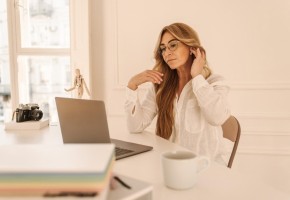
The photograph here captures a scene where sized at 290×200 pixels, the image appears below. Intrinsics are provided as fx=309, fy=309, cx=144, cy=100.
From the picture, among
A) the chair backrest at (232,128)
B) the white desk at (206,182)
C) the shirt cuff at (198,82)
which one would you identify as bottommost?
the chair backrest at (232,128)

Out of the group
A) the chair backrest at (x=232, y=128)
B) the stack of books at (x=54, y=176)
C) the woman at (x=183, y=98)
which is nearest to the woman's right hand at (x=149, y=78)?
the woman at (x=183, y=98)

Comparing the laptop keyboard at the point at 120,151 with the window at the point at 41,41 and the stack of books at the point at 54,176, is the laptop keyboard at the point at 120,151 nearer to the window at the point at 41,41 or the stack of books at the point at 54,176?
the stack of books at the point at 54,176

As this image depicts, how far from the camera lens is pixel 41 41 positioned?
2672 mm

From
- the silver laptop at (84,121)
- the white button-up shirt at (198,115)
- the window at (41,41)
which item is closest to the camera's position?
the silver laptop at (84,121)

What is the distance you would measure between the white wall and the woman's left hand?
780mm

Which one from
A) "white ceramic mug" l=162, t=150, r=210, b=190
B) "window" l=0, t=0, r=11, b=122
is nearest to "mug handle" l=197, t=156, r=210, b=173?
"white ceramic mug" l=162, t=150, r=210, b=190

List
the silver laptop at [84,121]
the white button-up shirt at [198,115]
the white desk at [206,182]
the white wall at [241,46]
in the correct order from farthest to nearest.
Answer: the white wall at [241,46]
the white button-up shirt at [198,115]
the silver laptop at [84,121]
the white desk at [206,182]

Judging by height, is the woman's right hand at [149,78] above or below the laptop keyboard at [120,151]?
above

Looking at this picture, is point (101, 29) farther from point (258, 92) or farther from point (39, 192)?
point (39, 192)

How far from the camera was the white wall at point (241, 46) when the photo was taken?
2.31 meters

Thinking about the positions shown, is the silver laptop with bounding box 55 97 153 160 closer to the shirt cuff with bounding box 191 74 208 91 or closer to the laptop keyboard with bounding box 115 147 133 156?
the laptop keyboard with bounding box 115 147 133 156

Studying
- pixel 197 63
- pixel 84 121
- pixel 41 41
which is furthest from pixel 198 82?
pixel 41 41

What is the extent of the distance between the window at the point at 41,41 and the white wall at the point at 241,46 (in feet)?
1.47

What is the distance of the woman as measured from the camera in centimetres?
149
